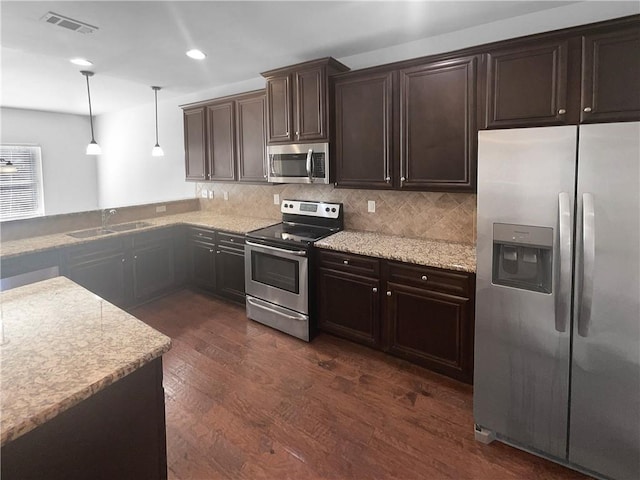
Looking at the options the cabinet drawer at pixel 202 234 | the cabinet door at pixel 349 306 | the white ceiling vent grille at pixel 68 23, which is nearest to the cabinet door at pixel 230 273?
the cabinet drawer at pixel 202 234

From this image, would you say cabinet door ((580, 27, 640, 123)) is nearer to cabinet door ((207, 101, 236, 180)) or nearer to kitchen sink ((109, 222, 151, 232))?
cabinet door ((207, 101, 236, 180))

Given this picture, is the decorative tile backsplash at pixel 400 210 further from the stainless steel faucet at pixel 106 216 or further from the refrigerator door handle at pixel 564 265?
the stainless steel faucet at pixel 106 216

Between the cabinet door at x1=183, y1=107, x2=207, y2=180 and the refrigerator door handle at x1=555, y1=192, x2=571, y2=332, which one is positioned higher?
the cabinet door at x1=183, y1=107, x2=207, y2=180

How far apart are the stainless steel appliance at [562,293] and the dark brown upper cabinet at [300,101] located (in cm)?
171

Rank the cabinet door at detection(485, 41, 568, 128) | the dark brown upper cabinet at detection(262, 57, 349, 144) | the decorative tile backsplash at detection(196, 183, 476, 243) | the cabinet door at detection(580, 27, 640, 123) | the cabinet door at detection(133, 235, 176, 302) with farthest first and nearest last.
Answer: the cabinet door at detection(133, 235, 176, 302)
the dark brown upper cabinet at detection(262, 57, 349, 144)
the decorative tile backsplash at detection(196, 183, 476, 243)
the cabinet door at detection(485, 41, 568, 128)
the cabinet door at detection(580, 27, 640, 123)

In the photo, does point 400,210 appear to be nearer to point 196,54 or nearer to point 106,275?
point 196,54

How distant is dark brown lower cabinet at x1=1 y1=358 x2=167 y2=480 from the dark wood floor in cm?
70

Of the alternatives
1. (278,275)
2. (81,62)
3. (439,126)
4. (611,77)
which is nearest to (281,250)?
(278,275)

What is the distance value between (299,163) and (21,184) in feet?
18.7

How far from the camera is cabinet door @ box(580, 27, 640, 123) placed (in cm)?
191

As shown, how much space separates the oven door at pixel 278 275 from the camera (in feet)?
10.4

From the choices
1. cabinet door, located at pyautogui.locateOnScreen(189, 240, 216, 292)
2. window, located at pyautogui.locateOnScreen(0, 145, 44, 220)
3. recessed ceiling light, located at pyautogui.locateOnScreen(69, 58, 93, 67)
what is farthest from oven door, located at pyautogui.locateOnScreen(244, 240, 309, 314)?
window, located at pyautogui.locateOnScreen(0, 145, 44, 220)

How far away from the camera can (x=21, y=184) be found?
20.0 ft

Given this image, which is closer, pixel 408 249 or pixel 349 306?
pixel 408 249
